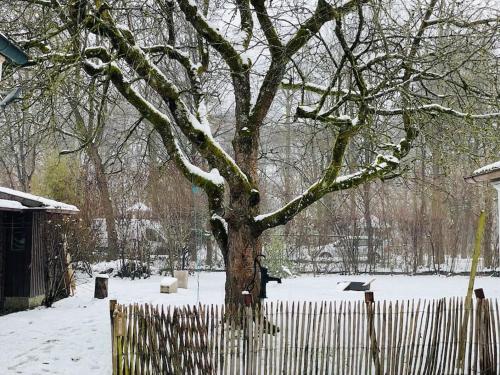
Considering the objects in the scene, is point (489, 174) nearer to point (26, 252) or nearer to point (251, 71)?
point (251, 71)

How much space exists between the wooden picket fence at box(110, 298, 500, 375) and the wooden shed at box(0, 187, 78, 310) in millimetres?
6232

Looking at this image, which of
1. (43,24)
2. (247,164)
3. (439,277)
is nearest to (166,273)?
(439,277)

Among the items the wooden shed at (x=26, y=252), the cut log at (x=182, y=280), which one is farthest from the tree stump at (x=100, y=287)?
the cut log at (x=182, y=280)

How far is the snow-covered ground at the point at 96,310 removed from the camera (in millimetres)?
7152

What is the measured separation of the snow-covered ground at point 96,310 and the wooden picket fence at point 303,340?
51.5 inches

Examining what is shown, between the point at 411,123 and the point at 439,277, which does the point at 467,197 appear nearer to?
the point at 439,277

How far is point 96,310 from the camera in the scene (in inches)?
439

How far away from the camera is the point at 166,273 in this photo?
18203mm

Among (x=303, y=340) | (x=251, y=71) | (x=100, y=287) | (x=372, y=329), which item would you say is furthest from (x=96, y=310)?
(x=372, y=329)

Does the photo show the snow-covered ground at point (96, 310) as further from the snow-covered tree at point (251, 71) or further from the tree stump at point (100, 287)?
the snow-covered tree at point (251, 71)

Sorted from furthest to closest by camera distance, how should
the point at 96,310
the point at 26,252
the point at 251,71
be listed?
the point at 26,252
the point at 96,310
the point at 251,71

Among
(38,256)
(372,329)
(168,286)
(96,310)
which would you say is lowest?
(96,310)

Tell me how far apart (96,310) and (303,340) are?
6537 mm

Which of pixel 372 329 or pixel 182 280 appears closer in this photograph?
pixel 372 329
